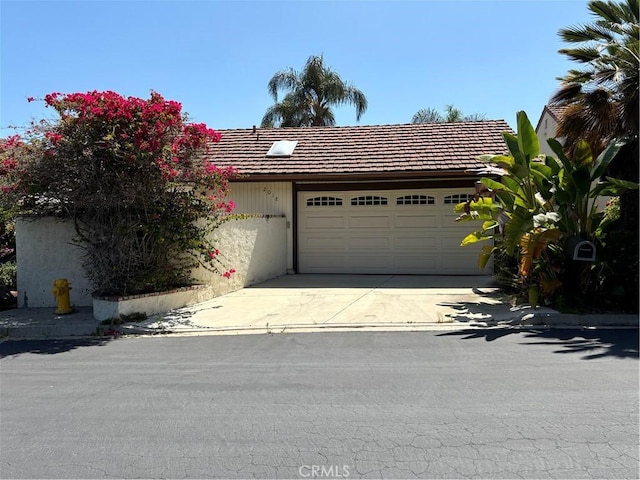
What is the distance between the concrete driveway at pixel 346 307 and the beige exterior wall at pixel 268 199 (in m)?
2.45

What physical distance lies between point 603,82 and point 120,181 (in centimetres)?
888

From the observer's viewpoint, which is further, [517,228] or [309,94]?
[309,94]

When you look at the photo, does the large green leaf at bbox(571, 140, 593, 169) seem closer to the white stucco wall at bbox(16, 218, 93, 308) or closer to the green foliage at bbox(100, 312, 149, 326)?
the green foliage at bbox(100, 312, 149, 326)

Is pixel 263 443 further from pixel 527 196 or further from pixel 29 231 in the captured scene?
pixel 29 231

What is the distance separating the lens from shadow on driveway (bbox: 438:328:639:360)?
635cm

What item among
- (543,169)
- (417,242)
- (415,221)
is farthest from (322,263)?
(543,169)

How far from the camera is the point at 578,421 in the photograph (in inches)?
162

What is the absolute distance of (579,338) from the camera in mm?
7141

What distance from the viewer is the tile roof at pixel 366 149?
565 inches

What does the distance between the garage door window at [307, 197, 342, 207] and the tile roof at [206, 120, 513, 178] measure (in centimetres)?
104

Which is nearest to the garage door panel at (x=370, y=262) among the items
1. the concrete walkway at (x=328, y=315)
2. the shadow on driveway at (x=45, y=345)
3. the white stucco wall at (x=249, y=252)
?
the white stucco wall at (x=249, y=252)

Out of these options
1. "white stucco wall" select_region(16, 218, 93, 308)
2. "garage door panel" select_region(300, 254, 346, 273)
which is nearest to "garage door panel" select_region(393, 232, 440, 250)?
"garage door panel" select_region(300, 254, 346, 273)

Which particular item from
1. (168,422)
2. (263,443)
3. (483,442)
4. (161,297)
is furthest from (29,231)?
(483,442)

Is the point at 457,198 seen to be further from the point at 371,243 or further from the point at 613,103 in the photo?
the point at 613,103
